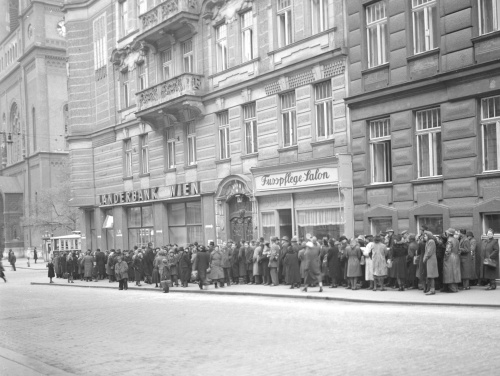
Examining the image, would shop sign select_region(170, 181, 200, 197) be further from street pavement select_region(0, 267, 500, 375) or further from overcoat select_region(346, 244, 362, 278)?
street pavement select_region(0, 267, 500, 375)

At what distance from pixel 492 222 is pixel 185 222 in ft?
64.4

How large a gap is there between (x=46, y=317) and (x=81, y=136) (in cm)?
2884

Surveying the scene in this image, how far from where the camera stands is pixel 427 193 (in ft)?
72.4

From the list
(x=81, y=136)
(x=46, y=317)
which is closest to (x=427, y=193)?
(x=46, y=317)

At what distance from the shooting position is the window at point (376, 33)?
24062 mm

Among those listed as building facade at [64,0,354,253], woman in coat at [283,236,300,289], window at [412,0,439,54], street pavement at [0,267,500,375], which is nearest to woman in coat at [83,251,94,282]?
building facade at [64,0,354,253]

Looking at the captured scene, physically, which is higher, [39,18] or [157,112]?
[39,18]

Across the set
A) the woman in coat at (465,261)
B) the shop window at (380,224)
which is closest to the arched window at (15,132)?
the shop window at (380,224)

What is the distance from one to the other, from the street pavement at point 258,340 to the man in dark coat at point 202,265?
6.11m

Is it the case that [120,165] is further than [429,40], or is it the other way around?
[120,165]

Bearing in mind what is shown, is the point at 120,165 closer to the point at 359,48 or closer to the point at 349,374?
the point at 359,48

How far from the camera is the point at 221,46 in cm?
3322

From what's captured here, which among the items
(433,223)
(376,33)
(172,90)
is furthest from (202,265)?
(172,90)

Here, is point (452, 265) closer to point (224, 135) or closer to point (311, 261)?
point (311, 261)
